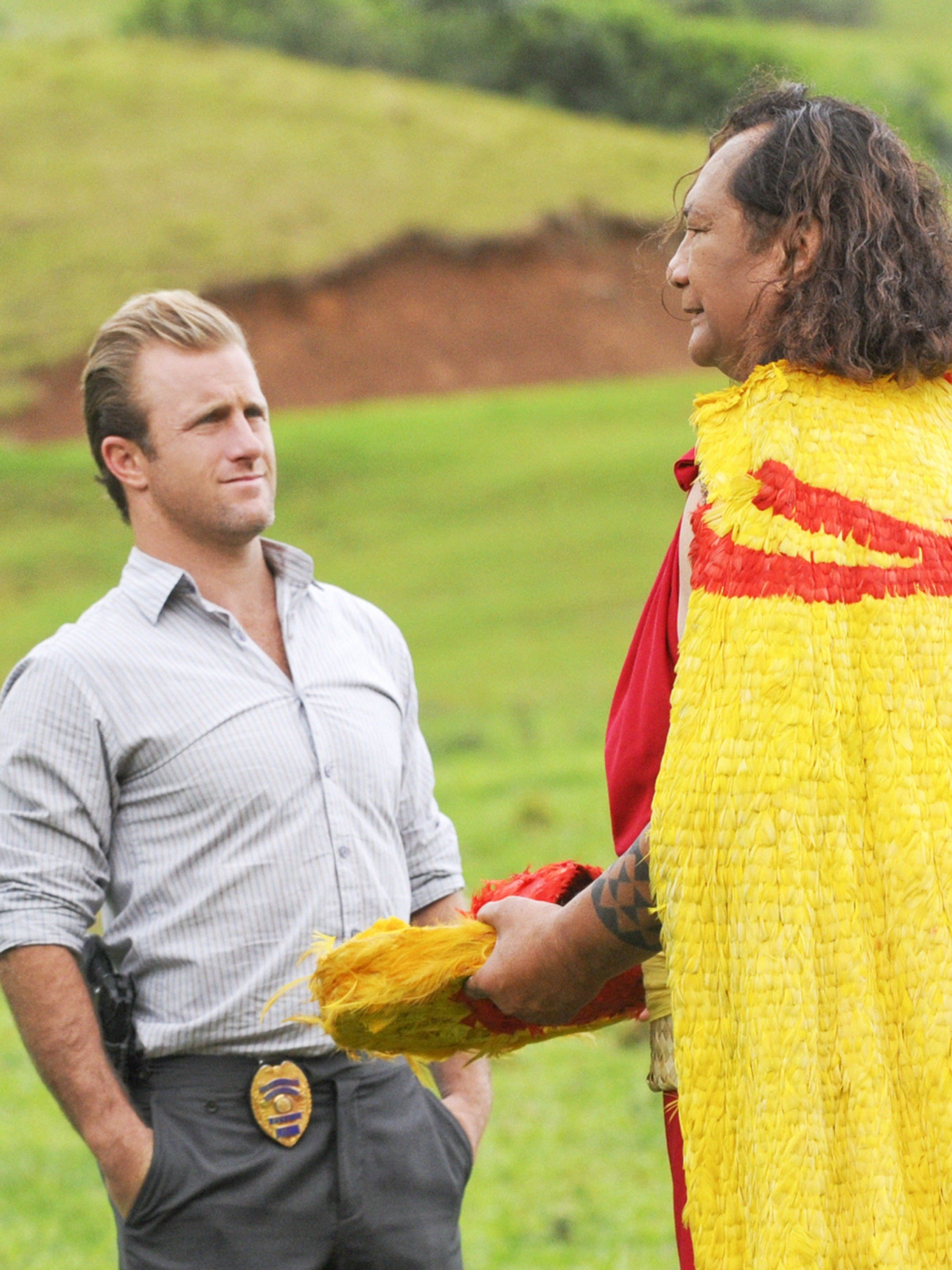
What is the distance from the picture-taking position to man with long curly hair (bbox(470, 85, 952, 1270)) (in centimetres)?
183

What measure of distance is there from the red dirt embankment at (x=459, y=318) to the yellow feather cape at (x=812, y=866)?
25.2 meters

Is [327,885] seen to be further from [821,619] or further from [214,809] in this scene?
[821,619]

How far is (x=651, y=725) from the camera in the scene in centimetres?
209

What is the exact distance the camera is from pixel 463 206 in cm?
3073

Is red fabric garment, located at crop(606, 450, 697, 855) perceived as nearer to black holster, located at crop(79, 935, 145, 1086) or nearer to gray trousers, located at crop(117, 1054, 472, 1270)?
gray trousers, located at crop(117, 1054, 472, 1270)

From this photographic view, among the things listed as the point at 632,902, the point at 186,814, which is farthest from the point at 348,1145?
the point at 632,902

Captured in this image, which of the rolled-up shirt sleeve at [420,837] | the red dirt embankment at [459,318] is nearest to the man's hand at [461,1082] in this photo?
the rolled-up shirt sleeve at [420,837]

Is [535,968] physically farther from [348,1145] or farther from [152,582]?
[152,582]

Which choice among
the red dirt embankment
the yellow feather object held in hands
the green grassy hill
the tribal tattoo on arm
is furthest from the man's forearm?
the red dirt embankment

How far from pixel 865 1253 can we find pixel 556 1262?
3.31 metres

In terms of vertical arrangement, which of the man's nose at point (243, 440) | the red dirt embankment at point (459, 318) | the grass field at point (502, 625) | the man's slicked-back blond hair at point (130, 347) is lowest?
the grass field at point (502, 625)

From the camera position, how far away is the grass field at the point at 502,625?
5.41 metres

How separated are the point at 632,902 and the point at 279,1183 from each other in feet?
3.35

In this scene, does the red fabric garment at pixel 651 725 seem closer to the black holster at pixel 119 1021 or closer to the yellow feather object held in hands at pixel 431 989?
the yellow feather object held in hands at pixel 431 989
